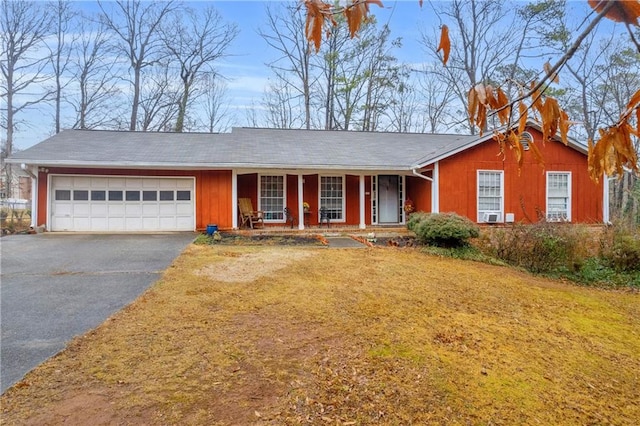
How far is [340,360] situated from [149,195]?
10.7 metres

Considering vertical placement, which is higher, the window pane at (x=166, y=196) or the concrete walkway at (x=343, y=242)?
the window pane at (x=166, y=196)

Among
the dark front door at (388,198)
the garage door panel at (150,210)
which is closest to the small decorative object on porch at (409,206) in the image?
the dark front door at (388,198)

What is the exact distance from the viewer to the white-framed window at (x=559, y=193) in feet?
41.6

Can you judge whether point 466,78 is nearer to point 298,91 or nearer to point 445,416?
point 298,91

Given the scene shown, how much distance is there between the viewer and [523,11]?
20391mm

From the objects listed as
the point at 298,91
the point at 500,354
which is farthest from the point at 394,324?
the point at 298,91

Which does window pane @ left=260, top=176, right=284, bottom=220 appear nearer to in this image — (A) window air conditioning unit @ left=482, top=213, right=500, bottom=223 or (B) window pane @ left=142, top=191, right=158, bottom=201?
(B) window pane @ left=142, top=191, right=158, bottom=201

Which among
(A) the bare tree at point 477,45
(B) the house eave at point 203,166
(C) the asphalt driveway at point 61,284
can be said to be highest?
(A) the bare tree at point 477,45

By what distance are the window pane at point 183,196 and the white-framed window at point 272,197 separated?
2.42 m

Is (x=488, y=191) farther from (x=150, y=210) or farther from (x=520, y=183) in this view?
(x=150, y=210)

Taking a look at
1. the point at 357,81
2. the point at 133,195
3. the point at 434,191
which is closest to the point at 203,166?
the point at 133,195

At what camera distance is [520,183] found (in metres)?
12.5

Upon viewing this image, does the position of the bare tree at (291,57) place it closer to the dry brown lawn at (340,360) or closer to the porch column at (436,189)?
the porch column at (436,189)

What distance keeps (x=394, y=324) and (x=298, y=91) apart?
73.2ft
